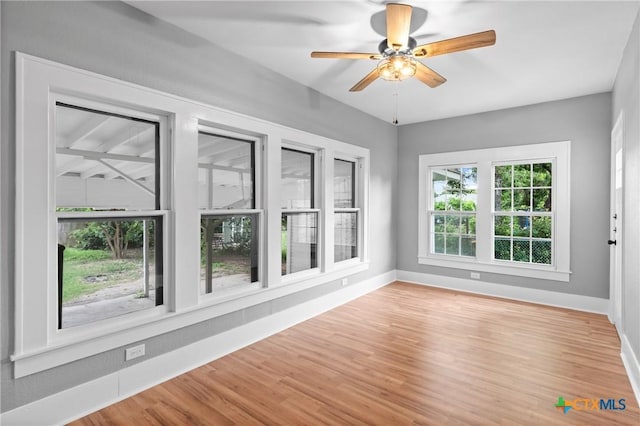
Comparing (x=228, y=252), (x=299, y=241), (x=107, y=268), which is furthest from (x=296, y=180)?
(x=107, y=268)

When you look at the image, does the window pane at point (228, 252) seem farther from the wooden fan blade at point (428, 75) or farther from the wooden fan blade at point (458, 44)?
the wooden fan blade at point (458, 44)

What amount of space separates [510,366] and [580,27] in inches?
109

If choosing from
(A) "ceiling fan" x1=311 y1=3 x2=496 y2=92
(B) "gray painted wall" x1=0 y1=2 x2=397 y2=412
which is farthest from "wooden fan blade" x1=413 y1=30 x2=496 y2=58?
(B) "gray painted wall" x1=0 y1=2 x2=397 y2=412

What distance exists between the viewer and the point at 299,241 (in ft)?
13.1

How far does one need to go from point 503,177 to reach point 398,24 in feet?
11.7

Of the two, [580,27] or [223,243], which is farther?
[223,243]

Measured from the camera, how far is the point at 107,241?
2.38 m

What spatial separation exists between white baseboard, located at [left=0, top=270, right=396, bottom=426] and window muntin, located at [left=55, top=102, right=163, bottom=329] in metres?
0.42

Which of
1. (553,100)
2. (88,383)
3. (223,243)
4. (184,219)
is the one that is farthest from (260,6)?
(553,100)

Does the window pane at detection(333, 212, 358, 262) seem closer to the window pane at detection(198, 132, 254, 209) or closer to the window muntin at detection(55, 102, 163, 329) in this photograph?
the window pane at detection(198, 132, 254, 209)

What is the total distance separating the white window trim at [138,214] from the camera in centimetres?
191

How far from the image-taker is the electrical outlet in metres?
2.38

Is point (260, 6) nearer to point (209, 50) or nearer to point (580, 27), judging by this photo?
point (209, 50)

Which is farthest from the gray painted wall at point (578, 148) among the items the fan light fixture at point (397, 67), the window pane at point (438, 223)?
the fan light fixture at point (397, 67)
